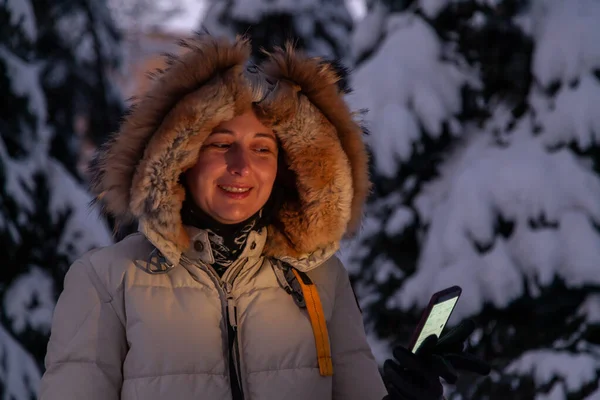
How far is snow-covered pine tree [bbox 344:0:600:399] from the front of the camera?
425 cm

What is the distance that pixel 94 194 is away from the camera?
8.84ft

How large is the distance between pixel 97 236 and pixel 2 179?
1.15m

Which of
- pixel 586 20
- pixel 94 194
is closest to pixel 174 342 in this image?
pixel 94 194

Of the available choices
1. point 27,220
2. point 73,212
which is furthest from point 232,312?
point 73,212

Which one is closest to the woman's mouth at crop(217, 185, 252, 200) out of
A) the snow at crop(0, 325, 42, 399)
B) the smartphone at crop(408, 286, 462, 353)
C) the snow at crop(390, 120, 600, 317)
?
the smartphone at crop(408, 286, 462, 353)

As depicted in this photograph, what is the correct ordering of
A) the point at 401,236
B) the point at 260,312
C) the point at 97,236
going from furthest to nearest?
1. the point at 97,236
2. the point at 401,236
3. the point at 260,312

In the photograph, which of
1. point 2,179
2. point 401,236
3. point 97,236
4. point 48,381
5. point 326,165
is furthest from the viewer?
point 97,236

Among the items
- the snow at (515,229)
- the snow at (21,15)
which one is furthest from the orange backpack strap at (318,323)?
the snow at (21,15)

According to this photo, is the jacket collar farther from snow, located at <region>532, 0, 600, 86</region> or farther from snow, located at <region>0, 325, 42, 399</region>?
snow, located at <region>0, 325, 42, 399</region>

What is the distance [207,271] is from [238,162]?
362 millimetres

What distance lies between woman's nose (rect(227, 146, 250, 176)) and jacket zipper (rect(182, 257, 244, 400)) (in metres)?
0.31

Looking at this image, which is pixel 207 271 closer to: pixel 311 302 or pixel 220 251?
pixel 220 251

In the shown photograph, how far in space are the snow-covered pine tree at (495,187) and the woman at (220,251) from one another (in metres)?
1.96

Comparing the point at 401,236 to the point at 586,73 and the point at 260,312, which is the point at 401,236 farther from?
the point at 260,312
